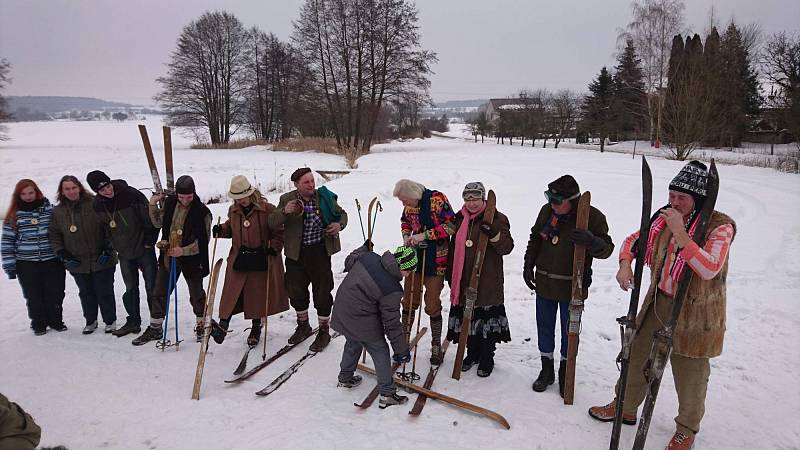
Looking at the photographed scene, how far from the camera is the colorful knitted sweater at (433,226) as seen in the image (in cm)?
393

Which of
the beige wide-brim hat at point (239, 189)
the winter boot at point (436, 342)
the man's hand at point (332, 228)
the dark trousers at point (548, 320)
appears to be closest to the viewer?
the dark trousers at point (548, 320)

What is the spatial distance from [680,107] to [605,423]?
882 inches

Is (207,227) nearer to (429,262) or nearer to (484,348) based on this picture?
(429,262)

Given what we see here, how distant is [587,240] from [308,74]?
29359 millimetres

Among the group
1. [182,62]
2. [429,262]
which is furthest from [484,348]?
[182,62]

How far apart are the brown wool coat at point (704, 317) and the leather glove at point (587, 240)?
0.66m

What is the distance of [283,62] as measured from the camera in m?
34.7

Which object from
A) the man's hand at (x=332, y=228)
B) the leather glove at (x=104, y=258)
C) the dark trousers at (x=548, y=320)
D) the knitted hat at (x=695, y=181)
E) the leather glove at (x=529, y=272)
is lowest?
the dark trousers at (x=548, y=320)

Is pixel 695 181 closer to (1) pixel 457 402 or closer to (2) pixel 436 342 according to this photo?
(1) pixel 457 402

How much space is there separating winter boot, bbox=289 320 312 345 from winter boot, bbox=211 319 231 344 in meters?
0.71

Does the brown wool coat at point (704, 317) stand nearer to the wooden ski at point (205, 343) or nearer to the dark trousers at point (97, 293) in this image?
the wooden ski at point (205, 343)

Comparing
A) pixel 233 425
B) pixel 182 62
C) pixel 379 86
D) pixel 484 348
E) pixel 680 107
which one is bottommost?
pixel 233 425

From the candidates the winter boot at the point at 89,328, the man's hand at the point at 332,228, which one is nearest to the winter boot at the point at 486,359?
the man's hand at the point at 332,228

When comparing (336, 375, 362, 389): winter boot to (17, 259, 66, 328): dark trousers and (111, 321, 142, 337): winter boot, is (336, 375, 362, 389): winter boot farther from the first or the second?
(17, 259, 66, 328): dark trousers
